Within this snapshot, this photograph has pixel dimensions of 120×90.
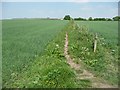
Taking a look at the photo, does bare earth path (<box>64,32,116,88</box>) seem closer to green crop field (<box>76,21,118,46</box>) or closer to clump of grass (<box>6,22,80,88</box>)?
clump of grass (<box>6,22,80,88</box>)

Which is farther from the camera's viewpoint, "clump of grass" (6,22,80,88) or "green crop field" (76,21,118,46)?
"green crop field" (76,21,118,46)

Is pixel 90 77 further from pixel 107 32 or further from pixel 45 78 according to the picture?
pixel 107 32

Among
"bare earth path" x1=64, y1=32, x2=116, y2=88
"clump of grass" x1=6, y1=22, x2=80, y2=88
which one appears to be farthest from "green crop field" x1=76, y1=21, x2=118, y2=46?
"clump of grass" x1=6, y1=22, x2=80, y2=88

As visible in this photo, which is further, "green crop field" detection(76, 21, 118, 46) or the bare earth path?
"green crop field" detection(76, 21, 118, 46)

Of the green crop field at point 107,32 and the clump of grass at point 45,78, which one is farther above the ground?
the green crop field at point 107,32

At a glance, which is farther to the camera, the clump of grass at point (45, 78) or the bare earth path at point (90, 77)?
the bare earth path at point (90, 77)

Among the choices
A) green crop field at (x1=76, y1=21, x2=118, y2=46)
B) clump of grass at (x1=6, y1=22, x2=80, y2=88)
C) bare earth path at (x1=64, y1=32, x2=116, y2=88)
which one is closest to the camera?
clump of grass at (x1=6, y1=22, x2=80, y2=88)

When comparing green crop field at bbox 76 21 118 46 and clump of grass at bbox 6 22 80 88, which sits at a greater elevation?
green crop field at bbox 76 21 118 46

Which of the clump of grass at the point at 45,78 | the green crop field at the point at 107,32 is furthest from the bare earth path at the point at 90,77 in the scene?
the green crop field at the point at 107,32

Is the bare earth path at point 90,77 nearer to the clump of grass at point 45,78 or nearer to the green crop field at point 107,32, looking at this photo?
the clump of grass at point 45,78

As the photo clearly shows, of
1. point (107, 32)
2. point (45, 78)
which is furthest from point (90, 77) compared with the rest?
point (107, 32)

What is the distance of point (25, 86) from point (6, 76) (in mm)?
1479

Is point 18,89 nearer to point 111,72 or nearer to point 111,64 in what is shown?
point 111,72

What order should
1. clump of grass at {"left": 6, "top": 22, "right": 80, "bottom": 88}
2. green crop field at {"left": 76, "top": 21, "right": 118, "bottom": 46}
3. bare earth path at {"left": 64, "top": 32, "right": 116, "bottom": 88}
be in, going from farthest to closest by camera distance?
green crop field at {"left": 76, "top": 21, "right": 118, "bottom": 46}
bare earth path at {"left": 64, "top": 32, "right": 116, "bottom": 88}
clump of grass at {"left": 6, "top": 22, "right": 80, "bottom": 88}
